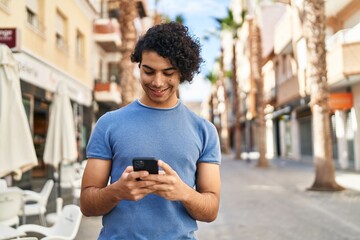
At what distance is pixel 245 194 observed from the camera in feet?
39.5

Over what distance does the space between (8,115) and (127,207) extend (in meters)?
4.80

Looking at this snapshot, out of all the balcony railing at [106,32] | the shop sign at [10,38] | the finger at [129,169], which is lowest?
the finger at [129,169]

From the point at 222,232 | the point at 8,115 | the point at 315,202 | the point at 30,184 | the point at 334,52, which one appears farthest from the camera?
the point at 334,52

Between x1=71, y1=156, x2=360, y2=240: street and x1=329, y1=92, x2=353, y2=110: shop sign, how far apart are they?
7669 millimetres

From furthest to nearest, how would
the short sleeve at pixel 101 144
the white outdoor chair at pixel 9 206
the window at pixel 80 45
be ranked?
the window at pixel 80 45, the white outdoor chair at pixel 9 206, the short sleeve at pixel 101 144

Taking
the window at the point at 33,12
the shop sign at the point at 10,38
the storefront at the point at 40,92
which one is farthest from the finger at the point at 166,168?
the window at the point at 33,12

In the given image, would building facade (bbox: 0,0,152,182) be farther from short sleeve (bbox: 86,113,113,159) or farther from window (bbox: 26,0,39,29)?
short sleeve (bbox: 86,113,113,159)

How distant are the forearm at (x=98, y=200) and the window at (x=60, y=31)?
1534cm

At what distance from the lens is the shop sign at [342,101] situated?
63.2 ft

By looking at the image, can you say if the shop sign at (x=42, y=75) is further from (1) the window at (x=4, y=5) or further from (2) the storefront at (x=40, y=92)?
(1) the window at (x=4, y=5)

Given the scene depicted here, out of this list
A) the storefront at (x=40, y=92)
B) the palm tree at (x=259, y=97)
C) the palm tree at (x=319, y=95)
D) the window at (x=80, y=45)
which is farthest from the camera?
the palm tree at (x=259, y=97)

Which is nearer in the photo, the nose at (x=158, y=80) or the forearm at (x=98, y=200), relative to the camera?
the forearm at (x=98, y=200)

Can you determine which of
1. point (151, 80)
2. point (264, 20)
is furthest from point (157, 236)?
point (264, 20)

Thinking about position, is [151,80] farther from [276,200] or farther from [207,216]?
[276,200]
